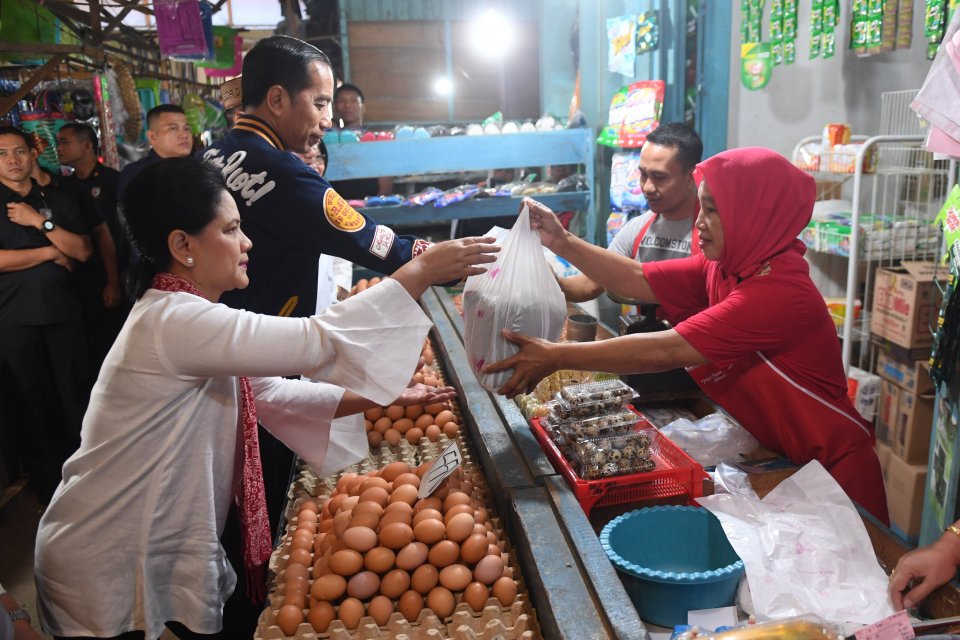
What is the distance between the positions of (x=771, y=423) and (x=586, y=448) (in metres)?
0.69

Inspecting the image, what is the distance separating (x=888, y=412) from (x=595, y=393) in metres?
3.11

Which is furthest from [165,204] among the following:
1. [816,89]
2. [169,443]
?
[816,89]

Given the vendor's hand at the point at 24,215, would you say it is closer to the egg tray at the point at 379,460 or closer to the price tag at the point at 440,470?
the egg tray at the point at 379,460

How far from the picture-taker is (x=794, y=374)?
6.98 ft

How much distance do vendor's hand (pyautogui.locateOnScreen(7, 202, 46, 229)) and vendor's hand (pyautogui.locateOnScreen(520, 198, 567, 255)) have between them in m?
3.33

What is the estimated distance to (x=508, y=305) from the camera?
200cm

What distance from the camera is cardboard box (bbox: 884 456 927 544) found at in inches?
155

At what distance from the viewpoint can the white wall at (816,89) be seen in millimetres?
4820


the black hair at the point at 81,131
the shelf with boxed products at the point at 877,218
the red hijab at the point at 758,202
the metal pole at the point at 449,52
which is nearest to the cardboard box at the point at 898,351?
the shelf with boxed products at the point at 877,218

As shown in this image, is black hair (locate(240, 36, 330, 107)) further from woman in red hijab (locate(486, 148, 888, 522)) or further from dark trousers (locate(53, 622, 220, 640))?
dark trousers (locate(53, 622, 220, 640))

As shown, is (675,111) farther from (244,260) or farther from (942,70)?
(244,260)

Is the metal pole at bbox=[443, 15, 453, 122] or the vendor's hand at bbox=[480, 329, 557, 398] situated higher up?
the metal pole at bbox=[443, 15, 453, 122]

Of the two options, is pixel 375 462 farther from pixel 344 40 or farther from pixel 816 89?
pixel 344 40

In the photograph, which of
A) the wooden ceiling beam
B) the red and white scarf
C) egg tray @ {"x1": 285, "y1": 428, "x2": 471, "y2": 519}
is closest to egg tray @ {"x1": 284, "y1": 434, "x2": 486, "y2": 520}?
egg tray @ {"x1": 285, "y1": 428, "x2": 471, "y2": 519}
